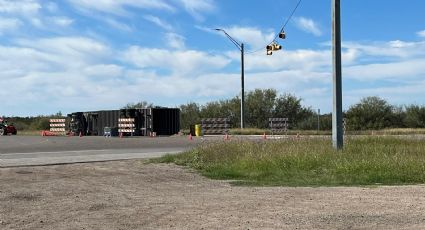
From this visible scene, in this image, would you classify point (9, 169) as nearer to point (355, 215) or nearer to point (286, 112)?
point (355, 215)

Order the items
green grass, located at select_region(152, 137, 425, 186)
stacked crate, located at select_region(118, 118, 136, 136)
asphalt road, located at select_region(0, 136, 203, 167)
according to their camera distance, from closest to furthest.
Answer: green grass, located at select_region(152, 137, 425, 186)
asphalt road, located at select_region(0, 136, 203, 167)
stacked crate, located at select_region(118, 118, 136, 136)

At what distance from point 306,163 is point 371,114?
6149 cm

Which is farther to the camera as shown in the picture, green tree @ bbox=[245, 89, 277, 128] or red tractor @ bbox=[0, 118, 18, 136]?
green tree @ bbox=[245, 89, 277, 128]

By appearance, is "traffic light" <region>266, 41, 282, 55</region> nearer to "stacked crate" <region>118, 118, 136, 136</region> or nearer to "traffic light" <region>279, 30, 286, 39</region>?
"traffic light" <region>279, 30, 286, 39</region>

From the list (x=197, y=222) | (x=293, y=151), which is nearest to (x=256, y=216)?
(x=197, y=222)

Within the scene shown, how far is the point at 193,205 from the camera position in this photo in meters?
9.60

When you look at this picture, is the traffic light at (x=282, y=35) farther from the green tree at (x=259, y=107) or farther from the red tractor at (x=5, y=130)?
the green tree at (x=259, y=107)

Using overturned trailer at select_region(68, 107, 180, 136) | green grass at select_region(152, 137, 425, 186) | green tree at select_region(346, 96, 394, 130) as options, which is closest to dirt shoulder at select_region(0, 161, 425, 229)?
green grass at select_region(152, 137, 425, 186)

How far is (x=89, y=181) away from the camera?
44.9ft

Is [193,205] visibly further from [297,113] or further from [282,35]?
[297,113]

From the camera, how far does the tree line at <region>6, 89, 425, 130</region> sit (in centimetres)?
7388

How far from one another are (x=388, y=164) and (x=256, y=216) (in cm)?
717

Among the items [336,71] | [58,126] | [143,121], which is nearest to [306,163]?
[336,71]

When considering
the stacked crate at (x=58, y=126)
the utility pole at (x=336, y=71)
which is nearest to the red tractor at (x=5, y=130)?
the stacked crate at (x=58, y=126)
